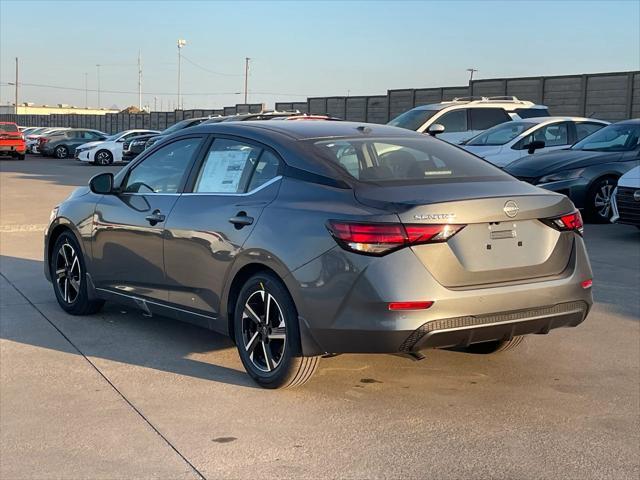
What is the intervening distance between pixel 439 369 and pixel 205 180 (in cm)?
204

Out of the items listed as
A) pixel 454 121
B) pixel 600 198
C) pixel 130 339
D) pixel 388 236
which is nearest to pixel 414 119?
pixel 454 121

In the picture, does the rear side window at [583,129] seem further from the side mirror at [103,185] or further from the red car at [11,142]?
the red car at [11,142]

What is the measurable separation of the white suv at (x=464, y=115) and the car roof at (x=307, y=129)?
10.9 m

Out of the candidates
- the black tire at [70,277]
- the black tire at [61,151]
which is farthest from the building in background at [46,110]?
the black tire at [70,277]

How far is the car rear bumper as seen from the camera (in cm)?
433

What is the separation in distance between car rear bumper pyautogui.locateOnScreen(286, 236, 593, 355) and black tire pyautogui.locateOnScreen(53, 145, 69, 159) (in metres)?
38.3

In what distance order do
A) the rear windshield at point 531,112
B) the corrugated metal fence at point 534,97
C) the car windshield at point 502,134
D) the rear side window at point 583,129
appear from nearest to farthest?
the car windshield at point 502,134
the rear side window at point 583,129
the rear windshield at point 531,112
the corrugated metal fence at point 534,97

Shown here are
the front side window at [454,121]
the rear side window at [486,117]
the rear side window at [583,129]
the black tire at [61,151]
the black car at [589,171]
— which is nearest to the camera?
the black car at [589,171]

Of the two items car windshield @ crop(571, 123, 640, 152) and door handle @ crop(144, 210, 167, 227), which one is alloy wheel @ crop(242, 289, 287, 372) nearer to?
door handle @ crop(144, 210, 167, 227)

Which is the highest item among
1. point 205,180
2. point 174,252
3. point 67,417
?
point 205,180

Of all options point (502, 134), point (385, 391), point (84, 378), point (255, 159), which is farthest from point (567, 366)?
point (502, 134)

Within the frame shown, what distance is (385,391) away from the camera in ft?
16.5

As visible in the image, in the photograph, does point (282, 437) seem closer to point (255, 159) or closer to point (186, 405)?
point (186, 405)

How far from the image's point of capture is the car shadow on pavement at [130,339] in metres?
5.54
